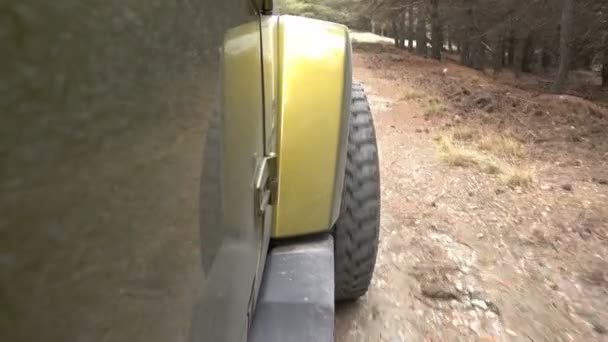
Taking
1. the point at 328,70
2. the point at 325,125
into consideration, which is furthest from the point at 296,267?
the point at 328,70

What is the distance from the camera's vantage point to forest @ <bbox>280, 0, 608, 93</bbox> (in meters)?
16.0

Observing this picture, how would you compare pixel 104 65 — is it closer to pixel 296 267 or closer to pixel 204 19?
pixel 204 19

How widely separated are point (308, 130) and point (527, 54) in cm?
2925

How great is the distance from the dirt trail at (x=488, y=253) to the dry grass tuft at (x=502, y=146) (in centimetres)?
16

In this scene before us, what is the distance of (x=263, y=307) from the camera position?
A: 1.63m

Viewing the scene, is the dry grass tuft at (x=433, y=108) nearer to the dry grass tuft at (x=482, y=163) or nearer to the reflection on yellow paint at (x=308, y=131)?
the dry grass tuft at (x=482, y=163)

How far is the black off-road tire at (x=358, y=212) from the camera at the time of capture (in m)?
2.40

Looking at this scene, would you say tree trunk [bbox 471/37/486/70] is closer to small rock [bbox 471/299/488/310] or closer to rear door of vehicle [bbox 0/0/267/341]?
small rock [bbox 471/299/488/310]

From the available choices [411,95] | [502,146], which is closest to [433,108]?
[411,95]

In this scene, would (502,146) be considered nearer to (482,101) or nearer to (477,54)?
(482,101)

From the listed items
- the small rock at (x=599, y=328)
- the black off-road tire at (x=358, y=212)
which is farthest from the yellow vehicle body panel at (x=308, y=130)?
the small rock at (x=599, y=328)

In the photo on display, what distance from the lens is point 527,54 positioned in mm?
27891

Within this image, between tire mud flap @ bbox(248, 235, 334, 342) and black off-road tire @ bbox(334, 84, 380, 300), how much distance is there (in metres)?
0.48

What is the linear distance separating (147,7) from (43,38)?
21cm
